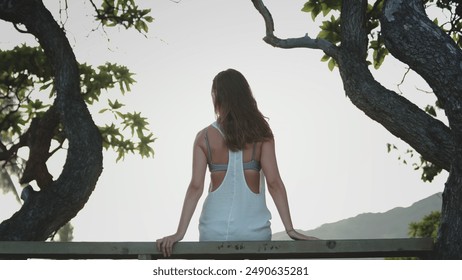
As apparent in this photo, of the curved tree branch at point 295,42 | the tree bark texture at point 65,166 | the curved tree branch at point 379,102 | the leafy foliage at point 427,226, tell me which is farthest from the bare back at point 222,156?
the leafy foliage at point 427,226

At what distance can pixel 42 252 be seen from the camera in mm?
4664

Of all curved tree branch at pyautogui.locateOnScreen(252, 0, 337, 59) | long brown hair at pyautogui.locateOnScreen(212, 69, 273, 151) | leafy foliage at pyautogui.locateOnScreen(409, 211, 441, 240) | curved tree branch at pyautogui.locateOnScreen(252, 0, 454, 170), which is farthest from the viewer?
leafy foliage at pyautogui.locateOnScreen(409, 211, 441, 240)

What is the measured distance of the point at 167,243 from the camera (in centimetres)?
433

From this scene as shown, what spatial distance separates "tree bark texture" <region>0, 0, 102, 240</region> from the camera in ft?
22.0

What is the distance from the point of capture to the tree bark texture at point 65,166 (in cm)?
670

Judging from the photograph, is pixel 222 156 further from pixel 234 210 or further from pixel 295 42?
pixel 295 42

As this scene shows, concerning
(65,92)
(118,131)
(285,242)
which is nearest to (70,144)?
(65,92)

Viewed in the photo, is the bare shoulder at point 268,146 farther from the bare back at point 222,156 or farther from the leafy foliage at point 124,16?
the leafy foliage at point 124,16

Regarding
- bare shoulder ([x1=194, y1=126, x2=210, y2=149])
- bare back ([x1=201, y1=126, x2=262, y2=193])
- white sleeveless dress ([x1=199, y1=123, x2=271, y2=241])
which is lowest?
white sleeveless dress ([x1=199, y1=123, x2=271, y2=241])

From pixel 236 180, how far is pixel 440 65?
191 cm

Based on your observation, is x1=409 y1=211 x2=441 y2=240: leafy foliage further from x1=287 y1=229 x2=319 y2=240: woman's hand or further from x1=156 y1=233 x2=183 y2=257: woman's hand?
x1=156 y1=233 x2=183 y2=257: woman's hand

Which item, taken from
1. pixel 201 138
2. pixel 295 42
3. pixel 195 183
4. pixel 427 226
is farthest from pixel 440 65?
pixel 427 226

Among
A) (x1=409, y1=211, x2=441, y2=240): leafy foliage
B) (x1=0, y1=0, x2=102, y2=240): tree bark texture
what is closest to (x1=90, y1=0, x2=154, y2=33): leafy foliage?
(x1=0, y1=0, x2=102, y2=240): tree bark texture

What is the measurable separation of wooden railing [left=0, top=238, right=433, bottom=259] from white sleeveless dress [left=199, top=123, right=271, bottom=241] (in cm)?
15
